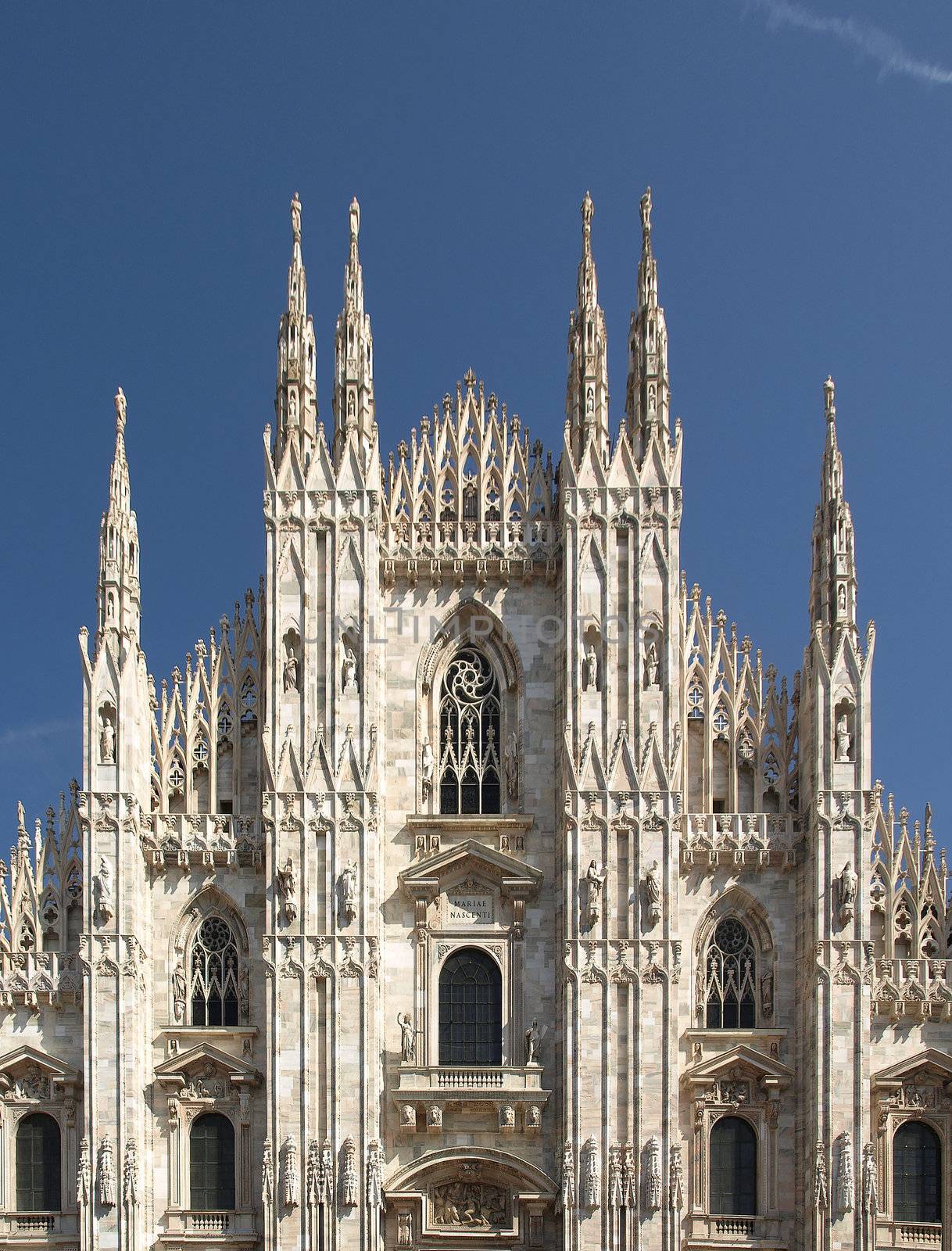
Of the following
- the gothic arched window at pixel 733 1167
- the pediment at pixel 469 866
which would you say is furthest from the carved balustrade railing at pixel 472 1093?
the gothic arched window at pixel 733 1167

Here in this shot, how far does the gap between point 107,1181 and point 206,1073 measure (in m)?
2.49

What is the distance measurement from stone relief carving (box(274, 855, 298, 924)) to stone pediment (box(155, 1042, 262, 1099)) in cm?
270

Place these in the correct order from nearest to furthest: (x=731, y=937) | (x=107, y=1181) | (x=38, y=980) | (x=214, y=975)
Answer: (x=107, y=1181) → (x=38, y=980) → (x=214, y=975) → (x=731, y=937)

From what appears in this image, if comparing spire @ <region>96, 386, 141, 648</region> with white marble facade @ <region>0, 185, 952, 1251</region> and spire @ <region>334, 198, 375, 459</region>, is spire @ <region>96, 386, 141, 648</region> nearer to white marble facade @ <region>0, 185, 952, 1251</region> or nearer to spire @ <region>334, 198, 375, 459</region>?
white marble facade @ <region>0, 185, 952, 1251</region>

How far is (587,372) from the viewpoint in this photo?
36.2 metres

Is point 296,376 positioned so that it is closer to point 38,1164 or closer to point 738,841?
point 738,841

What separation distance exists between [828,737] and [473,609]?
706 cm

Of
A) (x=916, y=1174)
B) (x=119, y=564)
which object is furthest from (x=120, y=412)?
(x=916, y=1174)

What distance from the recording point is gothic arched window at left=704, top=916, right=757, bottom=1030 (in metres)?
34.9

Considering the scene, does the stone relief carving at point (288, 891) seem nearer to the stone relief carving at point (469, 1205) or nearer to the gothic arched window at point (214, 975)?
the gothic arched window at point (214, 975)

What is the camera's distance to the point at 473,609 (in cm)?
3625

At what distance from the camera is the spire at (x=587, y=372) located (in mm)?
35906

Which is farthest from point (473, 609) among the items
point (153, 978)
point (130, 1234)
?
point (130, 1234)

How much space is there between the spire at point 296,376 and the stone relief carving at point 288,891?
778 centimetres
